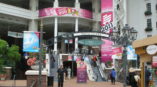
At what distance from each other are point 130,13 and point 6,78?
27541mm

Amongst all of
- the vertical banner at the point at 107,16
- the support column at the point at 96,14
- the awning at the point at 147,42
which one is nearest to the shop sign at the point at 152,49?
the awning at the point at 147,42

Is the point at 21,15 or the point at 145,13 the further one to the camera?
the point at 21,15

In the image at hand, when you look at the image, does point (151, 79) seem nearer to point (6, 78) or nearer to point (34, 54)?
point (34, 54)

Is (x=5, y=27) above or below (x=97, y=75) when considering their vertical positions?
above

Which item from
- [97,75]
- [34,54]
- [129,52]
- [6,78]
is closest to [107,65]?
[97,75]

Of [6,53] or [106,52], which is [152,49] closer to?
[6,53]

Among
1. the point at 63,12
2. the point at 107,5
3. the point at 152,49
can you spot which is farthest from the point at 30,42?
the point at 63,12

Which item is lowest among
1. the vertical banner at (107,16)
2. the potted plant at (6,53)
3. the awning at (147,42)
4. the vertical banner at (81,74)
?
the vertical banner at (81,74)

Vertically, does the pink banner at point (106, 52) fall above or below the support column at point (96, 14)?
below

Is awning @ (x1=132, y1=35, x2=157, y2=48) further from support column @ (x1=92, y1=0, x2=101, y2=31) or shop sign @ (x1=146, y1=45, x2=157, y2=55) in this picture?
support column @ (x1=92, y1=0, x2=101, y2=31)

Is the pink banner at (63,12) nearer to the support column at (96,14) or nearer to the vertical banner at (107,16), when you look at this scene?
the support column at (96,14)

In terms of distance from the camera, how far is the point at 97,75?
33969 mm

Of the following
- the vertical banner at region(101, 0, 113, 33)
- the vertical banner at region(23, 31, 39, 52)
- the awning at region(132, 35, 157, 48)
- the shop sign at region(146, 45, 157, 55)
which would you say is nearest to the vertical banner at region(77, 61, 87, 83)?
the awning at region(132, 35, 157, 48)

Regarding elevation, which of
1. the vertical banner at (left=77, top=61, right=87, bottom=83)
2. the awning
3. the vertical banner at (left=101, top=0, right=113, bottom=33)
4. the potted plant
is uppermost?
the vertical banner at (left=101, top=0, right=113, bottom=33)
